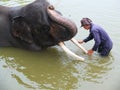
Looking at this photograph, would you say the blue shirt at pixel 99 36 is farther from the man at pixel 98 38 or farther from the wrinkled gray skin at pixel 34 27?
the wrinkled gray skin at pixel 34 27

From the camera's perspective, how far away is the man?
23.6 feet

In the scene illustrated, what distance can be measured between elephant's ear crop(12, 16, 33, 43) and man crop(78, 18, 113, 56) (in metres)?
1.04

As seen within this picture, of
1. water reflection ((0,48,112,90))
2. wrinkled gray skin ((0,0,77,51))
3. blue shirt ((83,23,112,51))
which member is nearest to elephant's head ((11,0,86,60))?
wrinkled gray skin ((0,0,77,51))

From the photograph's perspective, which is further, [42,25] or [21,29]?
[21,29]

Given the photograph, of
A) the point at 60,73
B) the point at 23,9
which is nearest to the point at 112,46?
the point at 60,73

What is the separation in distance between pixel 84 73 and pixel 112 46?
112cm

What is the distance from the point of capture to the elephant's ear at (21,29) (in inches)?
286

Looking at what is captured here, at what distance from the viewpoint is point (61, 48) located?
7742mm

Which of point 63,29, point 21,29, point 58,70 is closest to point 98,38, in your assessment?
point 63,29

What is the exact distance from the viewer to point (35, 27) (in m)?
7.20

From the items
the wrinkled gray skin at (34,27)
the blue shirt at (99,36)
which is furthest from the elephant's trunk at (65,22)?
the blue shirt at (99,36)

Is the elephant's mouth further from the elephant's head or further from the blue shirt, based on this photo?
the blue shirt

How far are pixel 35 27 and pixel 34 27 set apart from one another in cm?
2

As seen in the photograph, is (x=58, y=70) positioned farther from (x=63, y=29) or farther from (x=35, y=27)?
(x=35, y=27)
